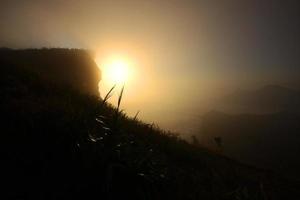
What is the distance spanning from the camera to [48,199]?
208 inches

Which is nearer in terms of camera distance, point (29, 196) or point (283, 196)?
point (29, 196)

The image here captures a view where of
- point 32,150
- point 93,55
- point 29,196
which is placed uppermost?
point 93,55

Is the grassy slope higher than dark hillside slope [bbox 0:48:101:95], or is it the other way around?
dark hillside slope [bbox 0:48:101:95]

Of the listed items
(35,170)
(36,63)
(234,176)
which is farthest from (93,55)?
(35,170)

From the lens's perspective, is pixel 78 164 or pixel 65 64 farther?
pixel 65 64

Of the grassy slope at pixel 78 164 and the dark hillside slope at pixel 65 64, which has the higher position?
the dark hillside slope at pixel 65 64

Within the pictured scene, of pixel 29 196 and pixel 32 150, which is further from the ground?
pixel 32 150

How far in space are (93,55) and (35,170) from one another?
123 ft

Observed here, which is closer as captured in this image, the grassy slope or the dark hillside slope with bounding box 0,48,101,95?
the grassy slope

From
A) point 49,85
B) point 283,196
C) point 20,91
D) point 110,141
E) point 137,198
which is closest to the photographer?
point 137,198

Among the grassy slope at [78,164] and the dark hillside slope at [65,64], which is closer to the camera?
the grassy slope at [78,164]

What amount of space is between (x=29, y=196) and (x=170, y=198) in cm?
270

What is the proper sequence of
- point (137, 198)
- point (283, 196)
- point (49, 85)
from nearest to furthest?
1. point (137, 198)
2. point (283, 196)
3. point (49, 85)

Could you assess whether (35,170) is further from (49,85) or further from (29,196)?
(49,85)
